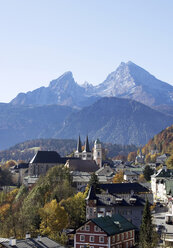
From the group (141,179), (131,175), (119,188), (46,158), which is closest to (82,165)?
(46,158)

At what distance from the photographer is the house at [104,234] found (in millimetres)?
76188

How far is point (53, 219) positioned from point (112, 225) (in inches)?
868

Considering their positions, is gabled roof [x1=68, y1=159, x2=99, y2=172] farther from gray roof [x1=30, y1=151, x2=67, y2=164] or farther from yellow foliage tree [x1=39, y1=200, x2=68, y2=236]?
yellow foliage tree [x1=39, y1=200, x2=68, y2=236]

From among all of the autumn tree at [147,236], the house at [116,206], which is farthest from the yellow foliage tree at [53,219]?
the autumn tree at [147,236]

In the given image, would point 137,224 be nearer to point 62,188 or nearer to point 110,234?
point 110,234

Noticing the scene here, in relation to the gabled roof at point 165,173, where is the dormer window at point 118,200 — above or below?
below

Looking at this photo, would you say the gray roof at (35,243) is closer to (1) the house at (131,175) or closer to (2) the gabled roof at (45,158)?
(1) the house at (131,175)

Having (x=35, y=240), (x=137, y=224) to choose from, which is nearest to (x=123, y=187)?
(x=137, y=224)

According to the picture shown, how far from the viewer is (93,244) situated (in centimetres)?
7744

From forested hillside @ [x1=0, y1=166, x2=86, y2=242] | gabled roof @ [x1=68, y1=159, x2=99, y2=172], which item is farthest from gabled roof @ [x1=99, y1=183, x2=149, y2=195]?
gabled roof @ [x1=68, y1=159, x2=99, y2=172]

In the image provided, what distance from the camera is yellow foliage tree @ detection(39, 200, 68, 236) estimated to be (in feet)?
315

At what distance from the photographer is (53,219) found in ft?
323

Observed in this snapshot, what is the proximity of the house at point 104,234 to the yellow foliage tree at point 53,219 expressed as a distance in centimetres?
1646

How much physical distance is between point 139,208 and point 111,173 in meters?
74.1
